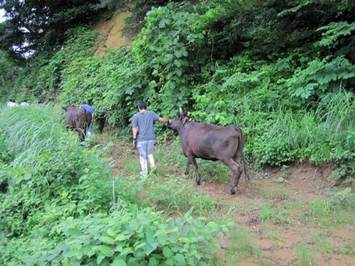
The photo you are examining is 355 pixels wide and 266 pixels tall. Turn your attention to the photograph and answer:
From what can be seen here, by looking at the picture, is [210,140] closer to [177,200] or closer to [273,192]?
[273,192]

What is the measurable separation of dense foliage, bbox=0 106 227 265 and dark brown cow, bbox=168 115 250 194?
226 cm

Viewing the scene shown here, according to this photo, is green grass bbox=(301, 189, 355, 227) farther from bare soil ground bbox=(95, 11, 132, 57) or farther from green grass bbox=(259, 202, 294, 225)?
bare soil ground bbox=(95, 11, 132, 57)

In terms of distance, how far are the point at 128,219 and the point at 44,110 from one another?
24.7 ft

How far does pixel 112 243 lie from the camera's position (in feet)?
15.0

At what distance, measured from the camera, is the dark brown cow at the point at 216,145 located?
892 cm

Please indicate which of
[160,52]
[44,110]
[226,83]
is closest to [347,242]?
[226,83]

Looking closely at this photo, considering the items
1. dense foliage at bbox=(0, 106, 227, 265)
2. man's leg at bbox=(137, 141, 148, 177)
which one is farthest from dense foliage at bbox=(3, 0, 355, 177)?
dense foliage at bbox=(0, 106, 227, 265)

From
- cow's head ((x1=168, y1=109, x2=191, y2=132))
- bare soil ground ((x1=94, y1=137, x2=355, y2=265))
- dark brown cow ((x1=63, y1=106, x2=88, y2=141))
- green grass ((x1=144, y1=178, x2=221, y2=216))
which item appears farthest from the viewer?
dark brown cow ((x1=63, y1=106, x2=88, y2=141))

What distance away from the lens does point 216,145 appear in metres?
9.09

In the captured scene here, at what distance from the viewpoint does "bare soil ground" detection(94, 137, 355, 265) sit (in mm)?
5848

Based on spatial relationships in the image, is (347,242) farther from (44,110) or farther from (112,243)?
(44,110)

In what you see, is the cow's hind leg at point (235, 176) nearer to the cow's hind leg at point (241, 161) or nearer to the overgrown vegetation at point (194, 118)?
the cow's hind leg at point (241, 161)

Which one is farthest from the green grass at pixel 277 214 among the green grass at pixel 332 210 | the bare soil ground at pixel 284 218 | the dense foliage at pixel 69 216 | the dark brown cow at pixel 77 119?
the dark brown cow at pixel 77 119

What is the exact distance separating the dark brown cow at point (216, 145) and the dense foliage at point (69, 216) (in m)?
2.26
